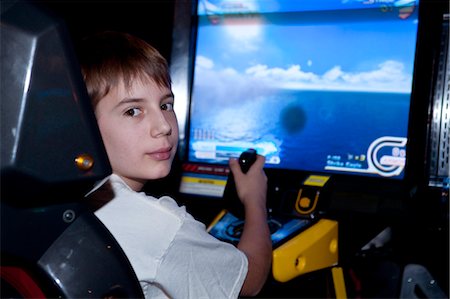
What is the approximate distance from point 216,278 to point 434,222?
95cm

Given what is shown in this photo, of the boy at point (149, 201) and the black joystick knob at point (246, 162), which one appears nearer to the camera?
the boy at point (149, 201)

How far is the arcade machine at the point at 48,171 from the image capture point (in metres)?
0.67

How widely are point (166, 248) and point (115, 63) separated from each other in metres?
0.44

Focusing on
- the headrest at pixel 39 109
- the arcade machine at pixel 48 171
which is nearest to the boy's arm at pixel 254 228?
the arcade machine at pixel 48 171

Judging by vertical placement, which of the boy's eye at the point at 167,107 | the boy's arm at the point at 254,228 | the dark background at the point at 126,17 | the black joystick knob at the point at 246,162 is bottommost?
the boy's arm at the point at 254,228

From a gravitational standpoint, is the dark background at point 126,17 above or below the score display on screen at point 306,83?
above

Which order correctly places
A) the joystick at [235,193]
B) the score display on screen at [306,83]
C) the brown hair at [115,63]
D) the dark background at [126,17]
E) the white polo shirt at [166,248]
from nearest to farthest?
the white polo shirt at [166,248] → the brown hair at [115,63] → the joystick at [235,193] → the score display on screen at [306,83] → the dark background at [126,17]

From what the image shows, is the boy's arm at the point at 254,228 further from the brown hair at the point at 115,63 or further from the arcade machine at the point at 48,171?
the arcade machine at the point at 48,171

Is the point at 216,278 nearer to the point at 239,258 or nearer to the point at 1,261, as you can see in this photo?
the point at 239,258

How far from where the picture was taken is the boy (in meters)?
1.17

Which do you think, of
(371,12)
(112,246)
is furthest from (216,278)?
(371,12)

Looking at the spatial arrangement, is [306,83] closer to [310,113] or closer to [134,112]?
[310,113]

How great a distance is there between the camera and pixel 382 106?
2002 millimetres

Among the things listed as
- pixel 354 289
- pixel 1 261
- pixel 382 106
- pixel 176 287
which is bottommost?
pixel 354 289
